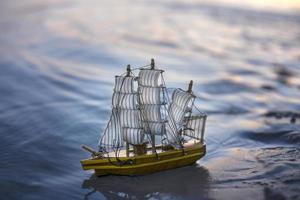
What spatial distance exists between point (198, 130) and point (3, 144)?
30.9ft

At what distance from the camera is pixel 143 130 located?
21016mm

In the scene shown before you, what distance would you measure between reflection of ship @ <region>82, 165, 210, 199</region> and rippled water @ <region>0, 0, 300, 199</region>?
0.04m

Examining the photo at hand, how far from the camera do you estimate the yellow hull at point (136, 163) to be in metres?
20.7

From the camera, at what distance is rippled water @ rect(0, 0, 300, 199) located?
67.7ft

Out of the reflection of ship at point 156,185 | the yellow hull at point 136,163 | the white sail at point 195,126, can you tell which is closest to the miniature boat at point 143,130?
the yellow hull at point 136,163

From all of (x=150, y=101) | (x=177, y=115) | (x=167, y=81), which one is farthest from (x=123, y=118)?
(x=167, y=81)

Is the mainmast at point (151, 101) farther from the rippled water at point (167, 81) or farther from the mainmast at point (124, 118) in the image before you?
the rippled water at point (167, 81)

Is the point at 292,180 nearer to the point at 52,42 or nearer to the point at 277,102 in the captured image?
the point at 277,102

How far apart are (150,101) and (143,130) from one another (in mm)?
1264

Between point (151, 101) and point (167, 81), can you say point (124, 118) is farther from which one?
point (167, 81)

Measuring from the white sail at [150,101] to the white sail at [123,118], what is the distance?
1.14ft

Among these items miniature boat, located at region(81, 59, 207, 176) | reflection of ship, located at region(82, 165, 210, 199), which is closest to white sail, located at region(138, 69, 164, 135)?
miniature boat, located at region(81, 59, 207, 176)

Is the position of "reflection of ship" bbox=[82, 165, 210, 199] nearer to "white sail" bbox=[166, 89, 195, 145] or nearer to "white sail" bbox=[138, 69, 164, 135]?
"white sail" bbox=[166, 89, 195, 145]

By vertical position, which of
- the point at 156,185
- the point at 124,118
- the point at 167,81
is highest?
the point at 167,81
